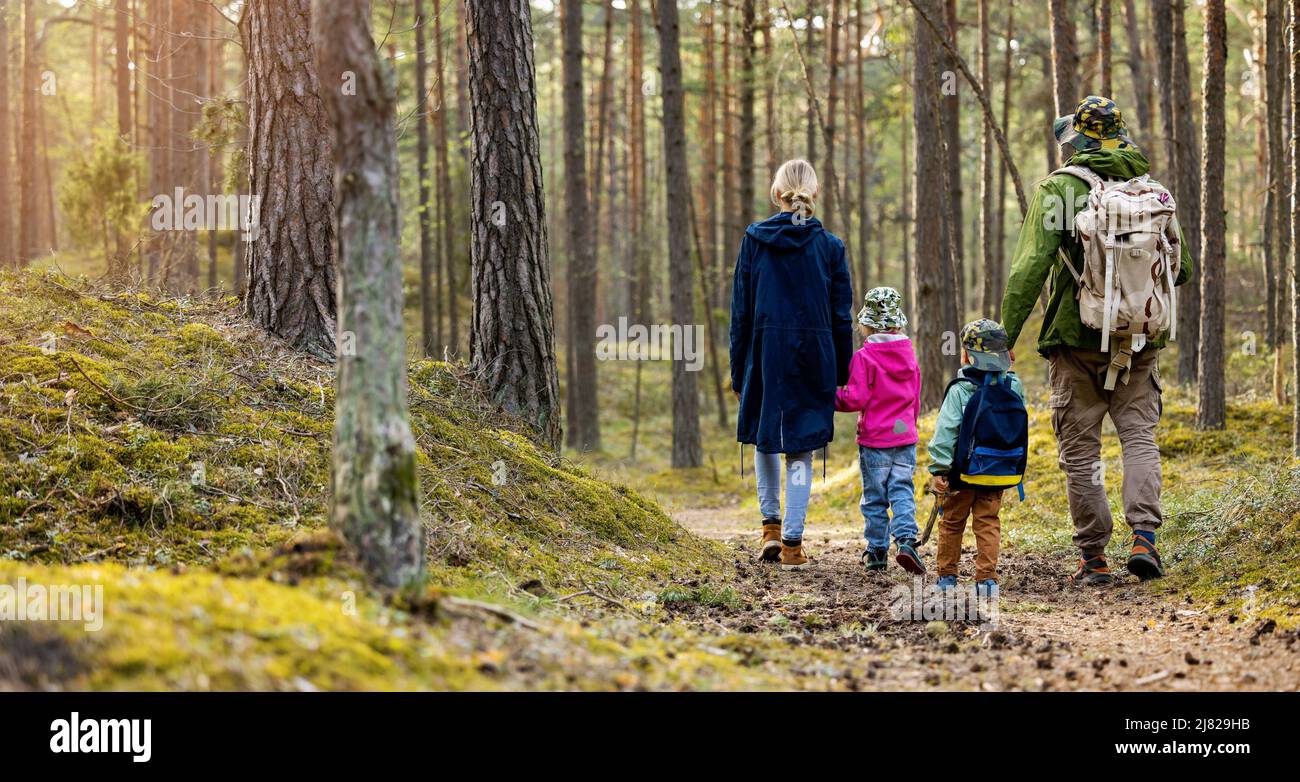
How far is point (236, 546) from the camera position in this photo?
4.18 meters

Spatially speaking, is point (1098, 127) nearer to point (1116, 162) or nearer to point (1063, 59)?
point (1116, 162)

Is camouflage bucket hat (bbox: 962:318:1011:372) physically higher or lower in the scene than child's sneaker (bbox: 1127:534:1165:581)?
higher

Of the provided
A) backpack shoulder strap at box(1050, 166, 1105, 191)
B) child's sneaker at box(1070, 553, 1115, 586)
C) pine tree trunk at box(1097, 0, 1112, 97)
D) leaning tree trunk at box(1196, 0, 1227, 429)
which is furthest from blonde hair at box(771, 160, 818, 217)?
pine tree trunk at box(1097, 0, 1112, 97)

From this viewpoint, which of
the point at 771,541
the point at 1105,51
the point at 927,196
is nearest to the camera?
the point at 771,541

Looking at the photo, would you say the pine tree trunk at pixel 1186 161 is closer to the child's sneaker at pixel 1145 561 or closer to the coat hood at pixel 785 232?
the child's sneaker at pixel 1145 561

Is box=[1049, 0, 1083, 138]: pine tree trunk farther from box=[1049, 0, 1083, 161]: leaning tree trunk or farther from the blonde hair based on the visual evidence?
the blonde hair

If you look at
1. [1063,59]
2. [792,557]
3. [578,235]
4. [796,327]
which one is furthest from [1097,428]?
[578,235]

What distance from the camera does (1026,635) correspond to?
4.68 metres

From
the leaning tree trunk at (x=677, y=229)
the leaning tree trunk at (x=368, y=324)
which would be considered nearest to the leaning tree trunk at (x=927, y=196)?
the leaning tree trunk at (x=677, y=229)

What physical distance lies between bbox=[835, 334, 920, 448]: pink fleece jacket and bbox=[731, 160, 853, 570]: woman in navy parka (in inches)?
6.5

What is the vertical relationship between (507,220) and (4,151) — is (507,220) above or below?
below

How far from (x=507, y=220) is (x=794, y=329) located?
7.54ft

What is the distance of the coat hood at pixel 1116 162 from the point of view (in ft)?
19.5

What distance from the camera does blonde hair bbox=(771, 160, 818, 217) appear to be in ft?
21.4
